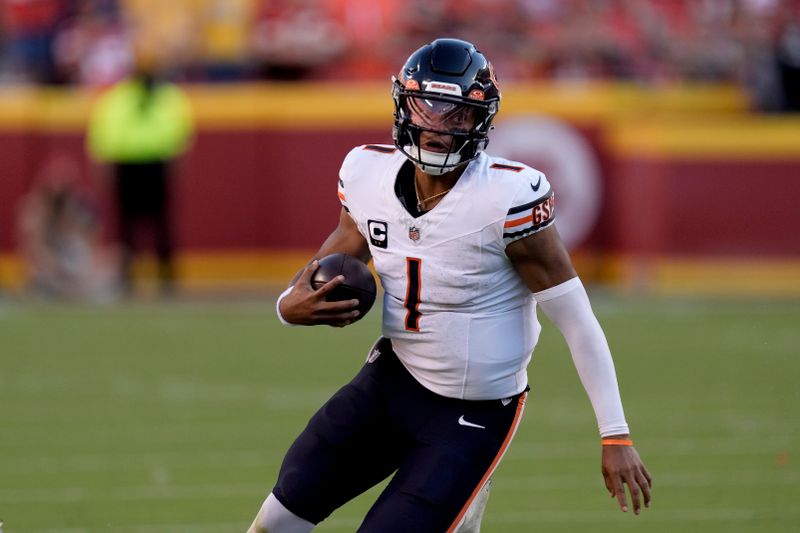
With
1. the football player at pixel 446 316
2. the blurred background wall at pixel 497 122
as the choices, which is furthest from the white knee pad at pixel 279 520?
the blurred background wall at pixel 497 122

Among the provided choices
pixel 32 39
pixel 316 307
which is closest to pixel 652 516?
pixel 316 307

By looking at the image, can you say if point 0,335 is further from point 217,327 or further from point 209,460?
point 209,460

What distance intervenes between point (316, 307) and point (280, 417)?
410 centimetres

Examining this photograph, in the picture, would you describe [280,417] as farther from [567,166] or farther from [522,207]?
[567,166]

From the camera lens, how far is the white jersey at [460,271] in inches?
167

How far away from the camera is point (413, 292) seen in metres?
4.36

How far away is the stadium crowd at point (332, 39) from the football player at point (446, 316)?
10697 millimetres

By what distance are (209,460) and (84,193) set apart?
6993mm

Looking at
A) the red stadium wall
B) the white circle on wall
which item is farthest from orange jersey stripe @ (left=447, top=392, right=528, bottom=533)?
the white circle on wall

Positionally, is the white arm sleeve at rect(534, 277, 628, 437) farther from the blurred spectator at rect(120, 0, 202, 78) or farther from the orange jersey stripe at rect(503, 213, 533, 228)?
the blurred spectator at rect(120, 0, 202, 78)

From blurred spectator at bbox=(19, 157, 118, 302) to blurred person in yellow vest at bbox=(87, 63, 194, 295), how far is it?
0.42 metres

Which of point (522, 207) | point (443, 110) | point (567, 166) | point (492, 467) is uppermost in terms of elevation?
point (443, 110)

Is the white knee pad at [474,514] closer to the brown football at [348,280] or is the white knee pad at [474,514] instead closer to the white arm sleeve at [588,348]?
the white arm sleeve at [588,348]

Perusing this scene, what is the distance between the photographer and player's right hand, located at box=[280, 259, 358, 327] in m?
4.27
